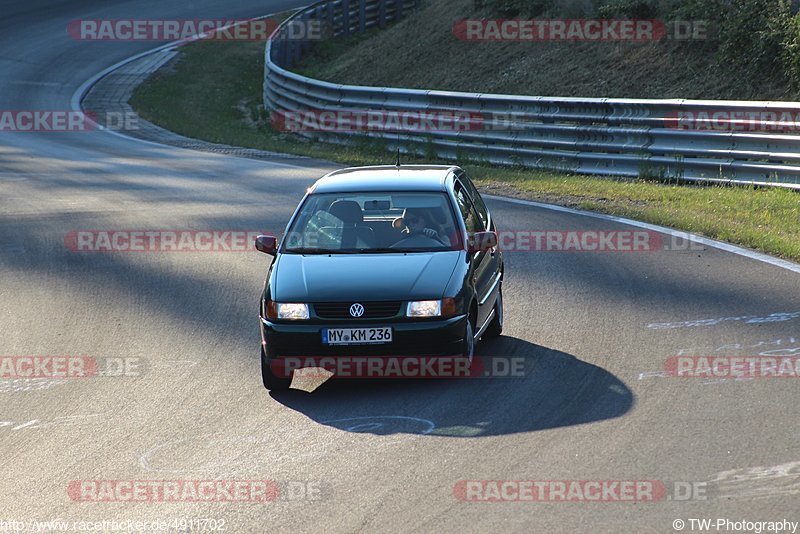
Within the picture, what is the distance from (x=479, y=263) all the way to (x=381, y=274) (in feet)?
3.65

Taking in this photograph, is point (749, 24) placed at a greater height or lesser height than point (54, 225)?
greater

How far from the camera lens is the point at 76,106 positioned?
32812 mm

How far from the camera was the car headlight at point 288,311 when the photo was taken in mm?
8781

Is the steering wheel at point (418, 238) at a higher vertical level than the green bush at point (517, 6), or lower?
lower

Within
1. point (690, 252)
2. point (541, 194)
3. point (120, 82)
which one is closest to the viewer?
point (690, 252)

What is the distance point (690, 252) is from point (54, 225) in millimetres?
8578

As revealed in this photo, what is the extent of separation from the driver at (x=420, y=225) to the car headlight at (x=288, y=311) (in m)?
1.35

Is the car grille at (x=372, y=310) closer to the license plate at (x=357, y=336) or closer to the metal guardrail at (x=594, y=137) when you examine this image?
the license plate at (x=357, y=336)

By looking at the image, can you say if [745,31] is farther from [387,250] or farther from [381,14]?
[381,14]

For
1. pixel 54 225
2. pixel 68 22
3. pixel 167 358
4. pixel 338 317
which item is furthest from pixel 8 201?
pixel 68 22

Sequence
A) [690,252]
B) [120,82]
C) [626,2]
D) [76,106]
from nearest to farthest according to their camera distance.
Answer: [690,252]
[626,2]
[76,106]
[120,82]

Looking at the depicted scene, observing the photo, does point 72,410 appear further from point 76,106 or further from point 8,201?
point 76,106

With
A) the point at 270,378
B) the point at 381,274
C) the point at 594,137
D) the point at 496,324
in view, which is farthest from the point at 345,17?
the point at 270,378

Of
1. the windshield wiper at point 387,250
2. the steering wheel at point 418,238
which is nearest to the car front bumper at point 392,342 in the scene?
the windshield wiper at point 387,250
